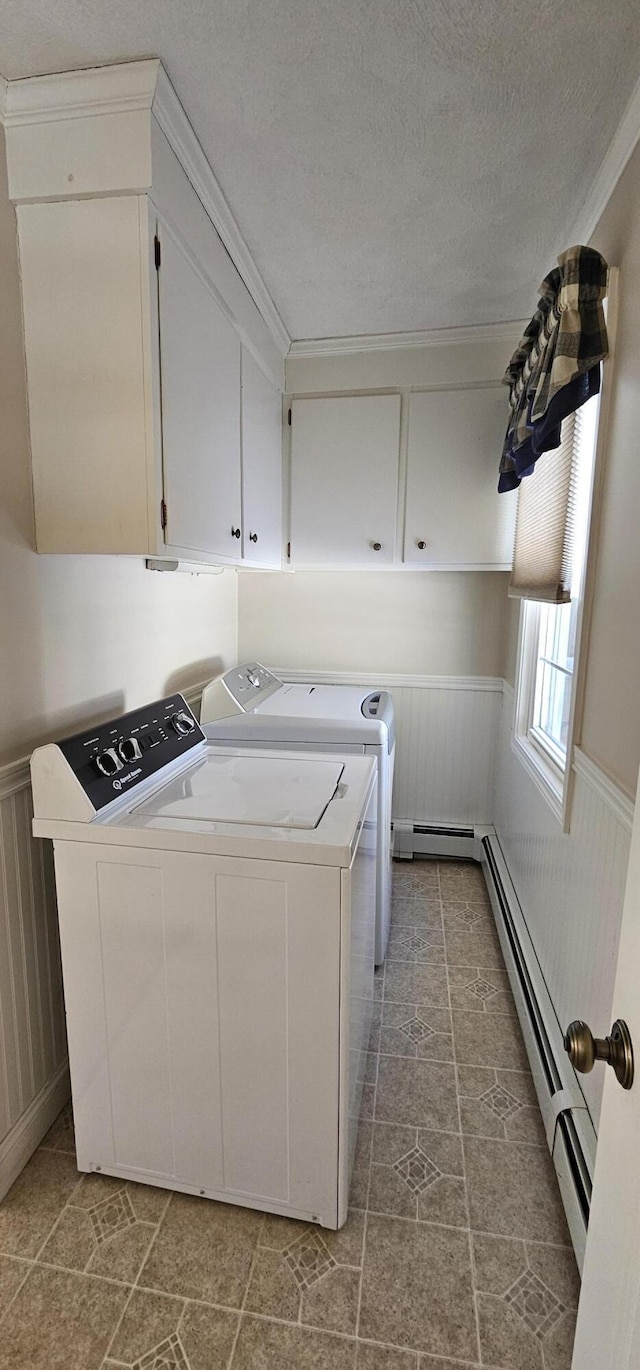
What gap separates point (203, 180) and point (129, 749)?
1424 millimetres

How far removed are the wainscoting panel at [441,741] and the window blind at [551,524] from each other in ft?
2.75

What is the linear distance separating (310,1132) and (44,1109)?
756mm

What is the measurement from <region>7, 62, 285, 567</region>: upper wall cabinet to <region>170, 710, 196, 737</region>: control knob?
0.52 m

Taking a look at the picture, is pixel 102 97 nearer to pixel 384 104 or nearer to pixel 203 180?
pixel 203 180

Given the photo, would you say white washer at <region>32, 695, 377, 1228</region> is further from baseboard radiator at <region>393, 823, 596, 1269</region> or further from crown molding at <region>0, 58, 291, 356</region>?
crown molding at <region>0, 58, 291, 356</region>

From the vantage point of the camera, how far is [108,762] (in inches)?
54.9

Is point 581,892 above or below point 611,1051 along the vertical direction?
below

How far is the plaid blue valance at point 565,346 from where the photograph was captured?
1.33 metres

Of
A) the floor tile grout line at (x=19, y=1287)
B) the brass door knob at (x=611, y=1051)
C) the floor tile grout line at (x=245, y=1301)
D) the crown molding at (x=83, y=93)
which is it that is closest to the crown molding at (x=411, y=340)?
the crown molding at (x=83, y=93)

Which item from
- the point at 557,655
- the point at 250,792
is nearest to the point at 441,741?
the point at 557,655

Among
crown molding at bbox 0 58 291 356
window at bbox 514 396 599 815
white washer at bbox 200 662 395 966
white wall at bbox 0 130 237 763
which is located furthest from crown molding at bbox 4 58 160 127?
white washer at bbox 200 662 395 966

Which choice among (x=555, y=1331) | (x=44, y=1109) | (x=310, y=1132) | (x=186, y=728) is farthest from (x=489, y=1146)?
(x=186, y=728)

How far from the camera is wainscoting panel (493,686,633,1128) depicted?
3.94 feet

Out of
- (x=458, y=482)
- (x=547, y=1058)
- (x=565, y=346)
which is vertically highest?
(x=565, y=346)
